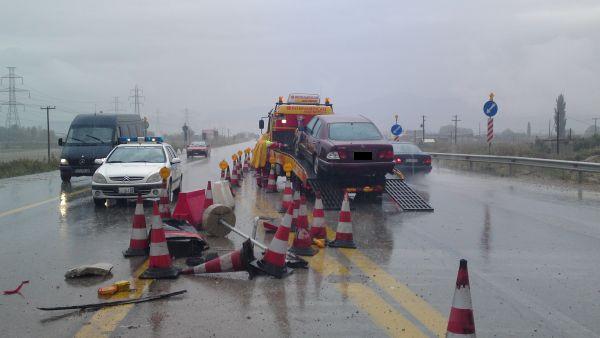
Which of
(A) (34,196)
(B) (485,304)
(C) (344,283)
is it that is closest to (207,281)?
(C) (344,283)

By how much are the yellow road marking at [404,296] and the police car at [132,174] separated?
638 cm

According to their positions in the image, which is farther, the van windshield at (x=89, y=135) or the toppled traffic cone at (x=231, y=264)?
the van windshield at (x=89, y=135)

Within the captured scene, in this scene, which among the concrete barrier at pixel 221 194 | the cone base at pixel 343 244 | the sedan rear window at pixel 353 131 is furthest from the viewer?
the sedan rear window at pixel 353 131

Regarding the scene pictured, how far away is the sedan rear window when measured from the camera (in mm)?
13609

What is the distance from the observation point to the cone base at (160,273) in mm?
6500

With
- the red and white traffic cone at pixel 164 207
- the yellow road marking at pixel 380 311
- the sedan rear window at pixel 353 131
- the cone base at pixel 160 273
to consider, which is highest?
the sedan rear window at pixel 353 131

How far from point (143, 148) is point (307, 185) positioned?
4.42 m

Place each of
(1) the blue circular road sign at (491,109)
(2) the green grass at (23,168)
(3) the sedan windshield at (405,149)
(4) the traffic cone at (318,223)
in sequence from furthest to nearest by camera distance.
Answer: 1. (2) the green grass at (23,168)
2. (1) the blue circular road sign at (491,109)
3. (3) the sedan windshield at (405,149)
4. (4) the traffic cone at (318,223)

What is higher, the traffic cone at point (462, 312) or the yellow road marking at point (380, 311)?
the traffic cone at point (462, 312)

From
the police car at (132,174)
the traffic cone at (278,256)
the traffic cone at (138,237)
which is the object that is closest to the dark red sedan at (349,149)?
the police car at (132,174)

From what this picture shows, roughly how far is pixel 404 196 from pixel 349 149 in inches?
71.5

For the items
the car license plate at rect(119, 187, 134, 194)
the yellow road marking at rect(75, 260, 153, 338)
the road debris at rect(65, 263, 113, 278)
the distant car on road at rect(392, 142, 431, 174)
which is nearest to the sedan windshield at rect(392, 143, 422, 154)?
the distant car on road at rect(392, 142, 431, 174)

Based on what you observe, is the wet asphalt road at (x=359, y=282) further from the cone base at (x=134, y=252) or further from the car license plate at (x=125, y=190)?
the car license plate at (x=125, y=190)

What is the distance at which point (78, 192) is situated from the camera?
656 inches
